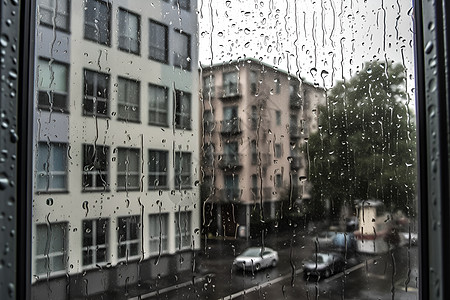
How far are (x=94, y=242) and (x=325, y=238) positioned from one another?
65 cm

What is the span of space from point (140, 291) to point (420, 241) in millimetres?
795

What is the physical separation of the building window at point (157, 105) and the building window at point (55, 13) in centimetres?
31

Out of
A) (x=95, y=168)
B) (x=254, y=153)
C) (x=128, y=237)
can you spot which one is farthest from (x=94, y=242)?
(x=254, y=153)

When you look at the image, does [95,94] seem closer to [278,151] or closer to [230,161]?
[230,161]

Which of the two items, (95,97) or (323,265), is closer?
(323,265)

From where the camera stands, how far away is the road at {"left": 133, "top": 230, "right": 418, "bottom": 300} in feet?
2.61

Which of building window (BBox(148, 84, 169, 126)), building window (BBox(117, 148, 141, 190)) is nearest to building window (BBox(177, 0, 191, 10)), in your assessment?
building window (BBox(148, 84, 169, 126))

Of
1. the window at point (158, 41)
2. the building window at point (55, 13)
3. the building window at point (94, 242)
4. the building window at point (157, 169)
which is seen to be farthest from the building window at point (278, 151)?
the building window at point (55, 13)

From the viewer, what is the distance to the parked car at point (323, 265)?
33.4 inches

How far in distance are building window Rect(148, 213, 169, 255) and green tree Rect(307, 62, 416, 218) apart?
0.44 m

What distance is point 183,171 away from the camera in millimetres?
1080

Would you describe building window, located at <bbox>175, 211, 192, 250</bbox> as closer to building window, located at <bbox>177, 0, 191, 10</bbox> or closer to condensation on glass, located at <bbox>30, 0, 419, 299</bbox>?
condensation on glass, located at <bbox>30, 0, 419, 299</bbox>

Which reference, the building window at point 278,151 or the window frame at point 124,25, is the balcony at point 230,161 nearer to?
the building window at point 278,151

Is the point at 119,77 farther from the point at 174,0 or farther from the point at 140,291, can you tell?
the point at 140,291
